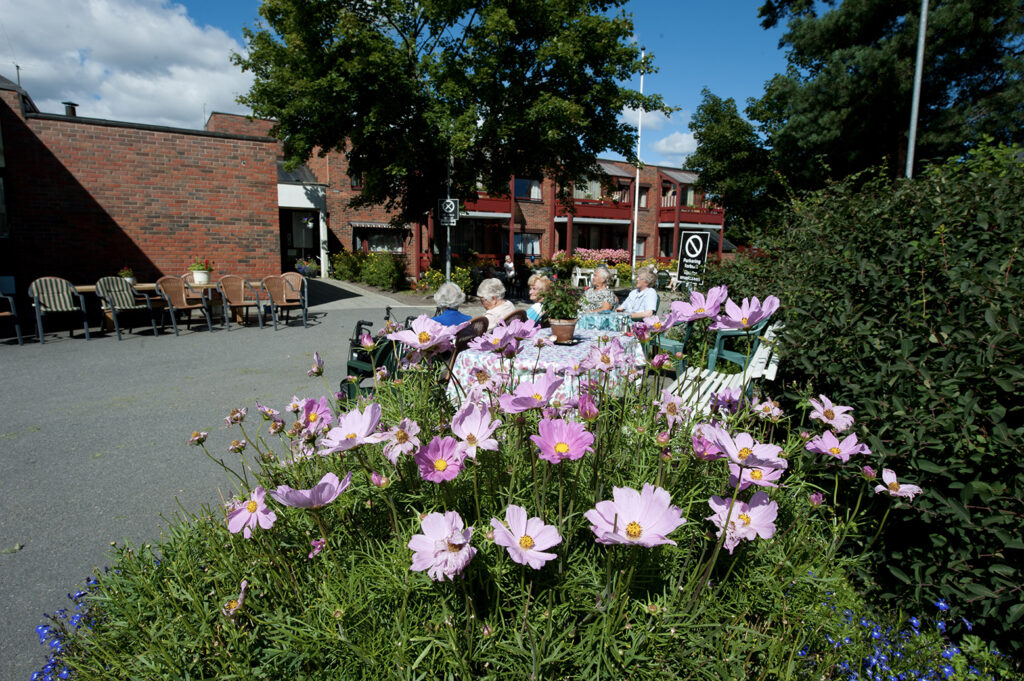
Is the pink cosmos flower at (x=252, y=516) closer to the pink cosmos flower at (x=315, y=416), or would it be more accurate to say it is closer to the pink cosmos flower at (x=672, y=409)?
the pink cosmos flower at (x=315, y=416)

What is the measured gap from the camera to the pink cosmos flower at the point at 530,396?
111cm

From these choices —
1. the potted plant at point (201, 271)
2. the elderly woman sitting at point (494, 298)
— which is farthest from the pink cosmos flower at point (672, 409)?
the potted plant at point (201, 271)

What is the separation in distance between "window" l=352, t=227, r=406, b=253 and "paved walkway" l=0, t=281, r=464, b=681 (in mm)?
16414

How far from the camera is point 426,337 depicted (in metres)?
1.39

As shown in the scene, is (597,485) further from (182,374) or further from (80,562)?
(182,374)

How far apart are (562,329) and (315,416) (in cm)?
315

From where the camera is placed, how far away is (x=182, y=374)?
21.2ft

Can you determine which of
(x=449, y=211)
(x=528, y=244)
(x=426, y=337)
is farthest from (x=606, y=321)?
(x=528, y=244)

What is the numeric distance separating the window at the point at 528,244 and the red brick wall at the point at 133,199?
20.5 metres

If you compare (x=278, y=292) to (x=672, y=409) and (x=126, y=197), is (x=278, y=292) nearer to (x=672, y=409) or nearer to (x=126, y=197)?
(x=126, y=197)

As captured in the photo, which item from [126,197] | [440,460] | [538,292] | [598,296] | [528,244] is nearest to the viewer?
[440,460]

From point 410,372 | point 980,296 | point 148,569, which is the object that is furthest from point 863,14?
point 148,569

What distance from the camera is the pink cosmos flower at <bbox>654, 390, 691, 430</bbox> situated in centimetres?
144

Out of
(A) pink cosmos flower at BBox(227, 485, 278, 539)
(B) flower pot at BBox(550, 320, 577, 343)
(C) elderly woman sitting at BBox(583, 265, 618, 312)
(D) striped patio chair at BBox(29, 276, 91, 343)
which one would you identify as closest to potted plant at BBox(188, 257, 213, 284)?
(D) striped patio chair at BBox(29, 276, 91, 343)
